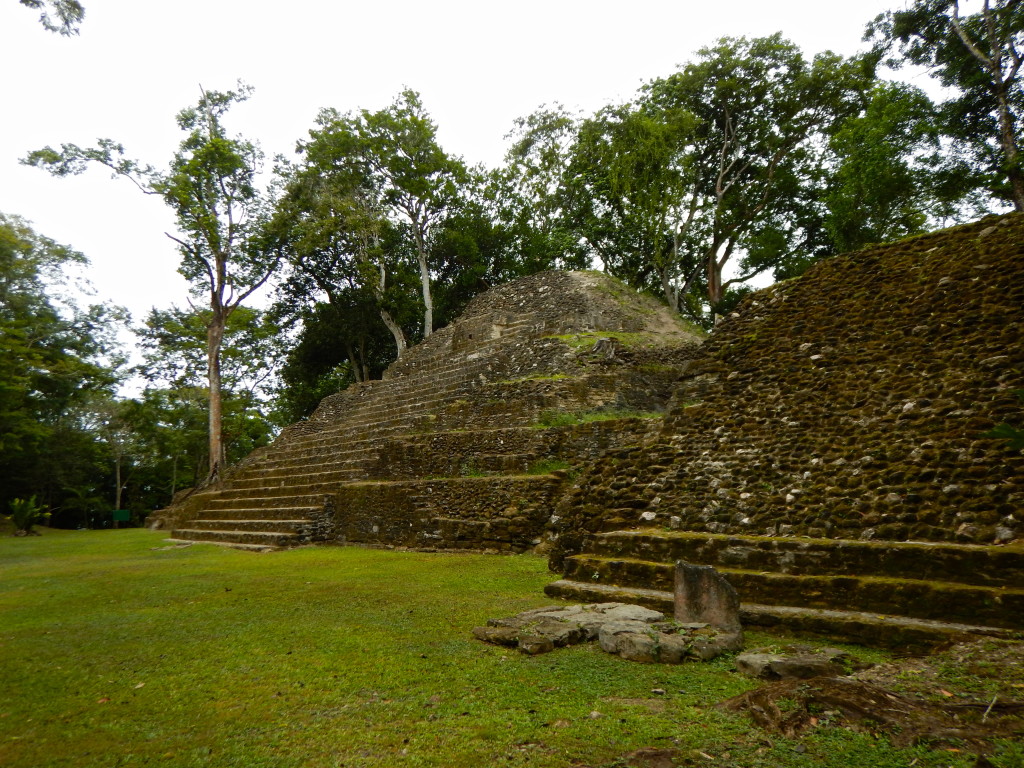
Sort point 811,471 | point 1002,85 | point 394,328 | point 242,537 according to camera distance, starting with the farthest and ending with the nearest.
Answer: point 394,328 → point 1002,85 → point 242,537 → point 811,471

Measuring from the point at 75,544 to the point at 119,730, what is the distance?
14.4 metres

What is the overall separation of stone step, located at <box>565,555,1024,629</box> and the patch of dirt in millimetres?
328

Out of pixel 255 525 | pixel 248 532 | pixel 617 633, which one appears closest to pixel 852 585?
pixel 617 633

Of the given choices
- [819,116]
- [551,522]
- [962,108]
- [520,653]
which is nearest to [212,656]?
[520,653]

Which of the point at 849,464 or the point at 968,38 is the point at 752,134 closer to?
the point at 968,38

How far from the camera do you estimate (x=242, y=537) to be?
11.2 metres

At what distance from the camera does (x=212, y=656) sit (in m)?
3.72

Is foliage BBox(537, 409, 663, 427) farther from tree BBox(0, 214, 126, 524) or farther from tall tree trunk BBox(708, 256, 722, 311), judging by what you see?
tree BBox(0, 214, 126, 524)

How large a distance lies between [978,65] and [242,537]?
63.3 feet

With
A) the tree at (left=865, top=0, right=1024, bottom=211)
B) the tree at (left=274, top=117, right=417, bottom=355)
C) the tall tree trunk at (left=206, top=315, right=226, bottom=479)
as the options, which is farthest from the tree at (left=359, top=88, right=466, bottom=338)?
the tree at (left=865, top=0, right=1024, bottom=211)

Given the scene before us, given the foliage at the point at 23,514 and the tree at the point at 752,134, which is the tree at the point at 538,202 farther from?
the foliage at the point at 23,514

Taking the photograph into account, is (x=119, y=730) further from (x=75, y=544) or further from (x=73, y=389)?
(x=73, y=389)

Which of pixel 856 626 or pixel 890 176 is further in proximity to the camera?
pixel 890 176

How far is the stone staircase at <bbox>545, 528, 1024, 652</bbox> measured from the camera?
3279 mm
